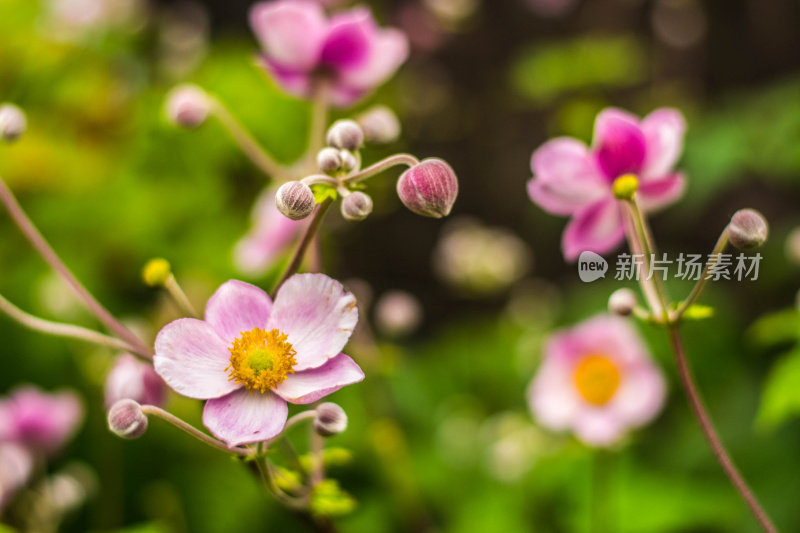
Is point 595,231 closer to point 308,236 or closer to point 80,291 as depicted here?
point 308,236

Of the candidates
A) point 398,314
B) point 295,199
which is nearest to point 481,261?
point 398,314

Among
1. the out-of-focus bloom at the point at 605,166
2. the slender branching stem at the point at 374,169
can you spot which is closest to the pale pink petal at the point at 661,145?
the out-of-focus bloom at the point at 605,166

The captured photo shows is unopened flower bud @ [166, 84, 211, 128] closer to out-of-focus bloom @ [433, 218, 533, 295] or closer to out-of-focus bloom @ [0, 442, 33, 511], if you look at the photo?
out-of-focus bloom @ [0, 442, 33, 511]

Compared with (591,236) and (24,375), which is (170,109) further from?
(24,375)

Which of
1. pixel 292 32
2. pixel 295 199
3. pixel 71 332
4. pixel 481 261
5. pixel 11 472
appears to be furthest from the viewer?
pixel 481 261

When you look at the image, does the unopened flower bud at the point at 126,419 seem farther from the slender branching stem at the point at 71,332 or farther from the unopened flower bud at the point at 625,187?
the unopened flower bud at the point at 625,187

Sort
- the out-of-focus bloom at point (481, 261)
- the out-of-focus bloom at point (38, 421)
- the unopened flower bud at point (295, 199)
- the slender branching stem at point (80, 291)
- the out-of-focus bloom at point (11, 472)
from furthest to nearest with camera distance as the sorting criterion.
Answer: the out-of-focus bloom at point (481, 261) → the out-of-focus bloom at point (38, 421) → the out-of-focus bloom at point (11, 472) → the slender branching stem at point (80, 291) → the unopened flower bud at point (295, 199)
